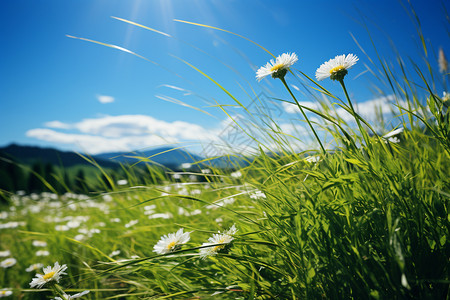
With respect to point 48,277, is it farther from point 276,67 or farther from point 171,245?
point 276,67

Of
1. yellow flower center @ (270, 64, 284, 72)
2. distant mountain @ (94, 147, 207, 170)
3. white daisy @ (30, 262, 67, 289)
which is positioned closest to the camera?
white daisy @ (30, 262, 67, 289)

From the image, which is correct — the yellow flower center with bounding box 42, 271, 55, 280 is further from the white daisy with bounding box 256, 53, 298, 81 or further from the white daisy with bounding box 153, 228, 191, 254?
the white daisy with bounding box 256, 53, 298, 81

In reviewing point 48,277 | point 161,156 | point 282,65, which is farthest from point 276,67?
point 48,277

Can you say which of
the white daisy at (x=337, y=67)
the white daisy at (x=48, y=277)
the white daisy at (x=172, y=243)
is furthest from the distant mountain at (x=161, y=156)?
the white daisy at (x=337, y=67)

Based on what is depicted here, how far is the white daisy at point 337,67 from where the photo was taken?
847 mm

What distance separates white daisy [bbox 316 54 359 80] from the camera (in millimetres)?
847

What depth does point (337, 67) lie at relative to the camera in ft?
2.80

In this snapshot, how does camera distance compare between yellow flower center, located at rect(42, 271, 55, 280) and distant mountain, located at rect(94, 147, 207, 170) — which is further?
distant mountain, located at rect(94, 147, 207, 170)

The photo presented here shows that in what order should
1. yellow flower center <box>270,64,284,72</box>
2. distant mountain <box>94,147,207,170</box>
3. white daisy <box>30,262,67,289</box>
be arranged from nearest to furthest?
white daisy <box>30,262,67,289</box> < yellow flower center <box>270,64,284,72</box> < distant mountain <box>94,147,207,170</box>

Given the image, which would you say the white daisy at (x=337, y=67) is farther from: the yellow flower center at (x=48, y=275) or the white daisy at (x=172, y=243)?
the yellow flower center at (x=48, y=275)

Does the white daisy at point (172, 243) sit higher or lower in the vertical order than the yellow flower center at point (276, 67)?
lower

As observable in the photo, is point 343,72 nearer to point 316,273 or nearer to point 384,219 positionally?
point 384,219

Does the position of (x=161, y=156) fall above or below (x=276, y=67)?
below

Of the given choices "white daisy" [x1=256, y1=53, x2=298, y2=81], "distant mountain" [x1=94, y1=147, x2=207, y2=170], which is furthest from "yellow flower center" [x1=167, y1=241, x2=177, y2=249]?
"white daisy" [x1=256, y1=53, x2=298, y2=81]
